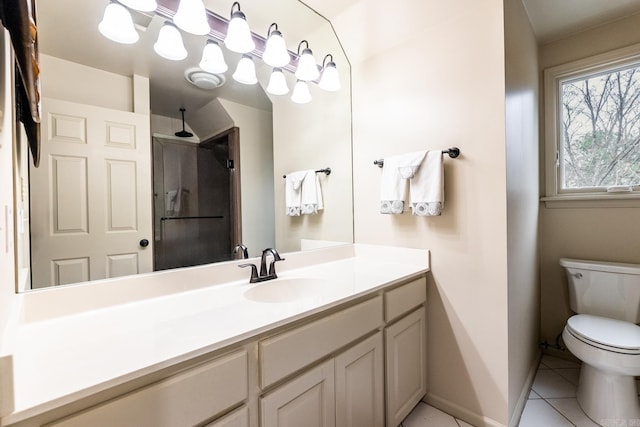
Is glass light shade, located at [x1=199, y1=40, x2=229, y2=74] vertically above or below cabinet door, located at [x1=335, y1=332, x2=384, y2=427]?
above

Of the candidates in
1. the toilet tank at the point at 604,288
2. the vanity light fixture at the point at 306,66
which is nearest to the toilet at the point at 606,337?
the toilet tank at the point at 604,288

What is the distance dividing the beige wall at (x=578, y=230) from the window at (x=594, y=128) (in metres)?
0.09

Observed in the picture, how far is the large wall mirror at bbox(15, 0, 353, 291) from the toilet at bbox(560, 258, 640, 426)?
158 cm

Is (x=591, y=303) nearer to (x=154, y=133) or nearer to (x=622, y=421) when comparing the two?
(x=622, y=421)

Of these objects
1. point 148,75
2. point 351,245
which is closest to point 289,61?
point 148,75

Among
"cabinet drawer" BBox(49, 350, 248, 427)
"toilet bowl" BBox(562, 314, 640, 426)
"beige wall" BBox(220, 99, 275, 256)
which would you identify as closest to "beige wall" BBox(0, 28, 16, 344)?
"cabinet drawer" BBox(49, 350, 248, 427)

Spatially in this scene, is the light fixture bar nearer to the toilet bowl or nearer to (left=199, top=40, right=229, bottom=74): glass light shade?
(left=199, top=40, right=229, bottom=74): glass light shade

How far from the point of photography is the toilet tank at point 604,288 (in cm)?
170

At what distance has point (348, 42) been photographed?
75.0 inches

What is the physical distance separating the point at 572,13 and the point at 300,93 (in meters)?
1.76

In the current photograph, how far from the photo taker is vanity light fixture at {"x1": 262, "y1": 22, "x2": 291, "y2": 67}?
151 cm

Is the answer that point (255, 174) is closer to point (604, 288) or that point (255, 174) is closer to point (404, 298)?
point (404, 298)

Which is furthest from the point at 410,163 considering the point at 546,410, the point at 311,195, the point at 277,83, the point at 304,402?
the point at 546,410

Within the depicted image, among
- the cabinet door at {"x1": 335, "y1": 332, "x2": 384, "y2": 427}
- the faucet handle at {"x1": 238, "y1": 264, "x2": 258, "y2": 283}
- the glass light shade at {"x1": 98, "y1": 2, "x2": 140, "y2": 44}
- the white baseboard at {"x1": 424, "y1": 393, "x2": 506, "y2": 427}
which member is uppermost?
the glass light shade at {"x1": 98, "y1": 2, "x2": 140, "y2": 44}
